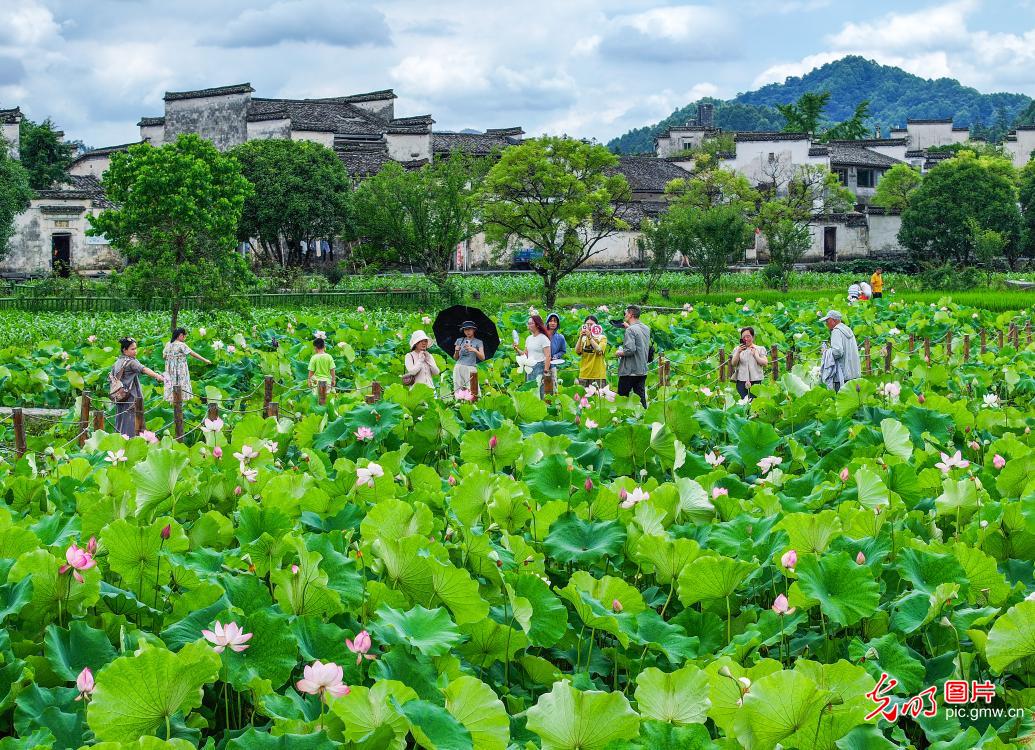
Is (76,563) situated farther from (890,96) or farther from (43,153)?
(890,96)

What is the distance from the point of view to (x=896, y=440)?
4.82 metres

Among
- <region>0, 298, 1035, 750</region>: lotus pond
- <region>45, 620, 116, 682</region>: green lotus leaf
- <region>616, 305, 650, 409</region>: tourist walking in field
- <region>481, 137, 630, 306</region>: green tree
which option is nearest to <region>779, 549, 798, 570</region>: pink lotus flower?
<region>0, 298, 1035, 750</region>: lotus pond

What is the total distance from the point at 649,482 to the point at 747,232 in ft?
70.3

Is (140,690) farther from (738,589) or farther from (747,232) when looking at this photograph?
(747,232)

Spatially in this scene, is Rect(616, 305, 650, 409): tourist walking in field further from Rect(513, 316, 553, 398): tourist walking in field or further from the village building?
the village building

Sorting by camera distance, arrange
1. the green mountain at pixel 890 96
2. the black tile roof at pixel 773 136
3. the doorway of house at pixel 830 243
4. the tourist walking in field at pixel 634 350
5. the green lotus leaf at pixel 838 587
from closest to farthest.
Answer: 1. the green lotus leaf at pixel 838 587
2. the tourist walking in field at pixel 634 350
3. the doorway of house at pixel 830 243
4. the black tile roof at pixel 773 136
5. the green mountain at pixel 890 96

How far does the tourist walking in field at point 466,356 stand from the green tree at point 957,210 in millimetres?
23952

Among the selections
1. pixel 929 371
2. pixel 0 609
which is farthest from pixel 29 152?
pixel 0 609

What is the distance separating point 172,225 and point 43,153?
22903 mm

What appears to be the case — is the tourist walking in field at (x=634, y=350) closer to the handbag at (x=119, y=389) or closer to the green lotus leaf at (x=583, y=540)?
the handbag at (x=119, y=389)

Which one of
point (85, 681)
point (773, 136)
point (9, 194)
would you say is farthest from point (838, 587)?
point (773, 136)

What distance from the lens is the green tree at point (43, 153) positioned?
33844 millimetres

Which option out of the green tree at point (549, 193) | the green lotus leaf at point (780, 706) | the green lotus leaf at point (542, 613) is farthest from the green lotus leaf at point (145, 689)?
the green tree at point (549, 193)

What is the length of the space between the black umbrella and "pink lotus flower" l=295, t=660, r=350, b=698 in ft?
21.3
